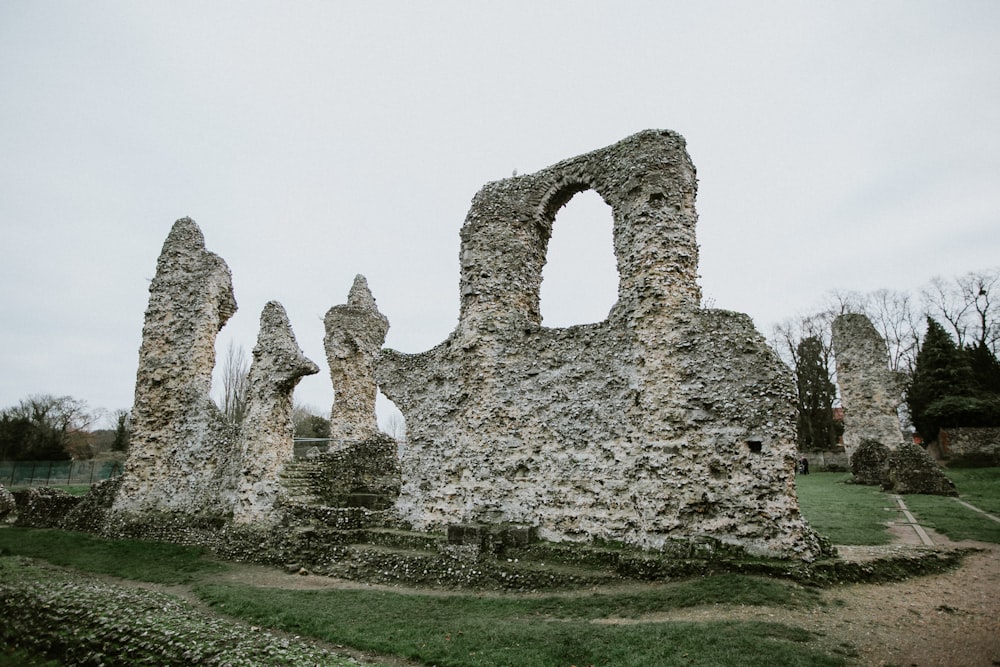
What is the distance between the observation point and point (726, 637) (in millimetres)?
5586

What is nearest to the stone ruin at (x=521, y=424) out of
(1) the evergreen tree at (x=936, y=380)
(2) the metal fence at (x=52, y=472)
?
(2) the metal fence at (x=52, y=472)

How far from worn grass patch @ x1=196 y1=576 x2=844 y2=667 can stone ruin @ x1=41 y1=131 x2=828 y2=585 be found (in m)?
1.16

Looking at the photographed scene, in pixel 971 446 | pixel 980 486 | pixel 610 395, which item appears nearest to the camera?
pixel 610 395

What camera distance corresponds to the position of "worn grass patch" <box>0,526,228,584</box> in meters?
10.4

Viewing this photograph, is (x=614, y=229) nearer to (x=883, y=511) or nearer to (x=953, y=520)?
(x=953, y=520)

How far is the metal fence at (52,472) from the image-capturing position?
26.7 metres

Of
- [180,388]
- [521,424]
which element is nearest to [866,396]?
[521,424]

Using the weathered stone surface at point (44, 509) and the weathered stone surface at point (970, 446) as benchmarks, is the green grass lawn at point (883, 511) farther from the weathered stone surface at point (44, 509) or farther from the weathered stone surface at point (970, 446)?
the weathered stone surface at point (44, 509)

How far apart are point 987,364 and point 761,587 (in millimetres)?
32939

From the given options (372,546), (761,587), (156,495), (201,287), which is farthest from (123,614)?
(201,287)

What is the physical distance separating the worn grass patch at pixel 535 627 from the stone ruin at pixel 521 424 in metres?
1.16

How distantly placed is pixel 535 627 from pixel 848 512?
10067 millimetres

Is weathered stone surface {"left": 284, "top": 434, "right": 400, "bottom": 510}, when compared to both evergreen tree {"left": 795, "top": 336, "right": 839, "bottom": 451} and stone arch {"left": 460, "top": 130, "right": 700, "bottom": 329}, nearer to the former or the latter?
stone arch {"left": 460, "top": 130, "right": 700, "bottom": 329}

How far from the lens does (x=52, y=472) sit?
88.9 feet
